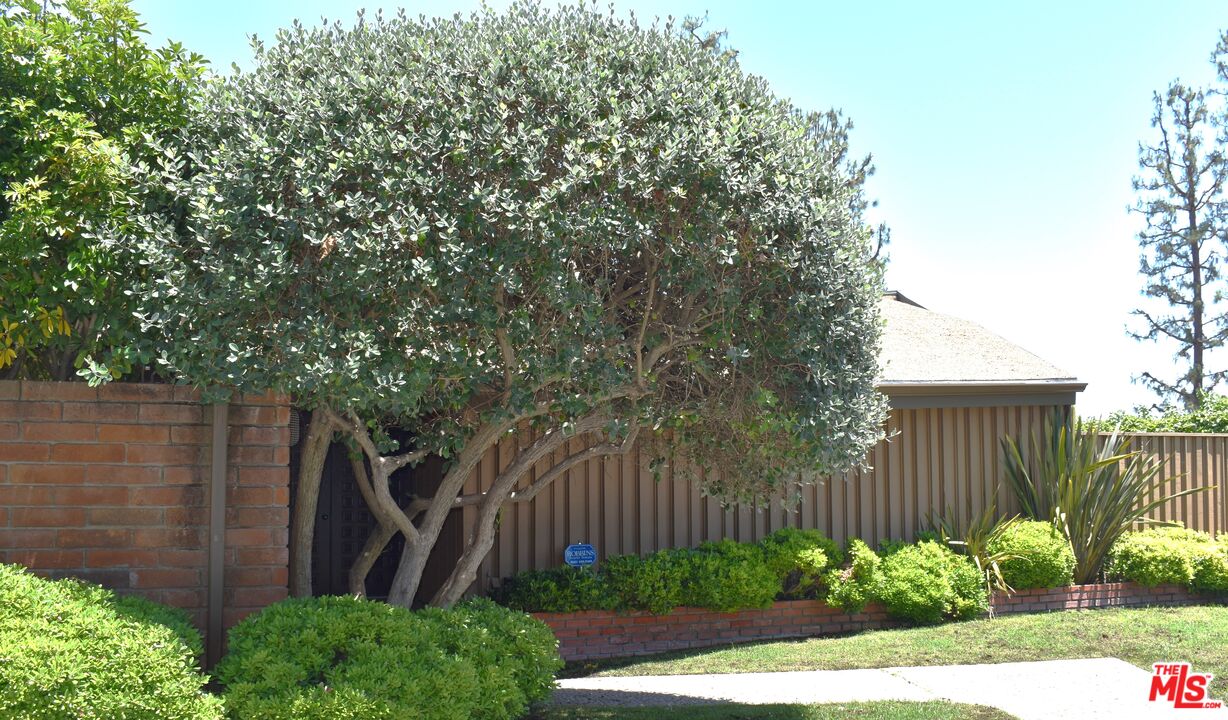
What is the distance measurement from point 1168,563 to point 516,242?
9.68 meters

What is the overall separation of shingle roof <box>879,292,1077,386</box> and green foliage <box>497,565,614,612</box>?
3.69 meters

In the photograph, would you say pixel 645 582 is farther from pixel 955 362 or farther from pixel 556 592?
pixel 955 362

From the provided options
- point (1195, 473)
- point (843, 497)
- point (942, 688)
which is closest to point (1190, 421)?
point (1195, 473)

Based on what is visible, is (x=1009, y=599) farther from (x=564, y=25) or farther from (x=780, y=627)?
(x=564, y=25)

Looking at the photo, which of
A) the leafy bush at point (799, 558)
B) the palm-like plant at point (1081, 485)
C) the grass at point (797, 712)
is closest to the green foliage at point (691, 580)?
the leafy bush at point (799, 558)

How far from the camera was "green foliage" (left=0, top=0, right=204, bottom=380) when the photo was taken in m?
6.22

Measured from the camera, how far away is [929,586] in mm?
11273

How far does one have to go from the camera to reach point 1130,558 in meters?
12.5

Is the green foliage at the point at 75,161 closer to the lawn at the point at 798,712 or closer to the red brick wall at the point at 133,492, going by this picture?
the red brick wall at the point at 133,492

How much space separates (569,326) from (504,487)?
6.41 feet

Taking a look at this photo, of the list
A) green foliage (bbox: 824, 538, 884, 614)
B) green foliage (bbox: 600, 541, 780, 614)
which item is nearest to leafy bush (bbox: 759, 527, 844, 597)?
green foliage (bbox: 824, 538, 884, 614)

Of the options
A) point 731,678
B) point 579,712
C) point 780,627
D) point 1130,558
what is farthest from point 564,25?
point 1130,558

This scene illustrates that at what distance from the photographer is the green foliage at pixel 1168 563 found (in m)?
12.4

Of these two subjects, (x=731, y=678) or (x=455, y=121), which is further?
(x=731, y=678)
